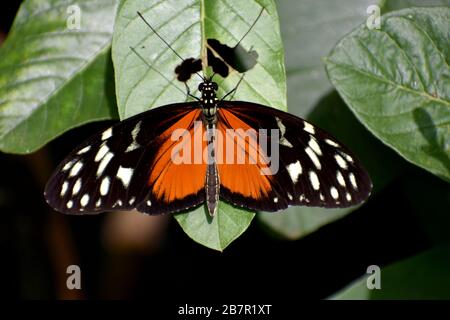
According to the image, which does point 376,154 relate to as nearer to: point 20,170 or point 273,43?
point 273,43

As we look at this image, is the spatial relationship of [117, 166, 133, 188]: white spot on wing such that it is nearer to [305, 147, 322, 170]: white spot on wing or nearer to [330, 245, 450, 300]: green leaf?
[305, 147, 322, 170]: white spot on wing

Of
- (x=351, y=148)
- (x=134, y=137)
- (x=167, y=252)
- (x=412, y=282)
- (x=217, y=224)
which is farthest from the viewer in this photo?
(x=167, y=252)

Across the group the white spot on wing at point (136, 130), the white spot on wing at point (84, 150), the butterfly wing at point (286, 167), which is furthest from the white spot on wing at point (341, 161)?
the white spot on wing at point (84, 150)

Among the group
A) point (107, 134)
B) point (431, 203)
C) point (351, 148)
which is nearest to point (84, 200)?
point (107, 134)

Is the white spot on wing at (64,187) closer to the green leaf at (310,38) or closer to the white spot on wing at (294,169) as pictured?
the white spot on wing at (294,169)

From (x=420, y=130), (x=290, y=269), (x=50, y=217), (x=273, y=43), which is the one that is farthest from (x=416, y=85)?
(x=50, y=217)

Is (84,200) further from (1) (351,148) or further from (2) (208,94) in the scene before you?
(1) (351,148)
